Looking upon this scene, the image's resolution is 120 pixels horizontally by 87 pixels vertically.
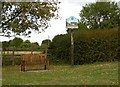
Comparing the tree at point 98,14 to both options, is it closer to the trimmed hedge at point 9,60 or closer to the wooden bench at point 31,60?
the trimmed hedge at point 9,60

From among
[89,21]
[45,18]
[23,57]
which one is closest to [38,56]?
[23,57]

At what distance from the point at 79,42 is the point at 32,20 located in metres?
3.92

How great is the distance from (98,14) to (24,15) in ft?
139

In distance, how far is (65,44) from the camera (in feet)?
89.2

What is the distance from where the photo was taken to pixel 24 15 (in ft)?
79.5

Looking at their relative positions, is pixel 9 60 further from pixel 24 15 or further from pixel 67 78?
pixel 67 78

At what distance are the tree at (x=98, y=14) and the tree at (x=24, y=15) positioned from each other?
3683 centimetres

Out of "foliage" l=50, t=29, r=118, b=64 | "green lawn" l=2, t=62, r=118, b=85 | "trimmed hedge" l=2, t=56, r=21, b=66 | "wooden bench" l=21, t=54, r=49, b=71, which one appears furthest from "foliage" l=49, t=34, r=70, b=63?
"green lawn" l=2, t=62, r=118, b=85

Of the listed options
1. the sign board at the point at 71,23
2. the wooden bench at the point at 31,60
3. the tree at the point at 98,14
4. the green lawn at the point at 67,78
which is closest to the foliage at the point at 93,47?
the sign board at the point at 71,23

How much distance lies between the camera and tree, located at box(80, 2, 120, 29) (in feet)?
205

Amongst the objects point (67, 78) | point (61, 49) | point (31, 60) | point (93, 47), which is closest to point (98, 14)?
point (61, 49)

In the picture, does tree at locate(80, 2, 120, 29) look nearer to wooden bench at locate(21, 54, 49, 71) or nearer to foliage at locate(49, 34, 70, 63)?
foliage at locate(49, 34, 70, 63)

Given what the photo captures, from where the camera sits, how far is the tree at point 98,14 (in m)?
62.6

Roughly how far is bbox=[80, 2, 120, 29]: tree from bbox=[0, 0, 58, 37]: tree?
121 ft
